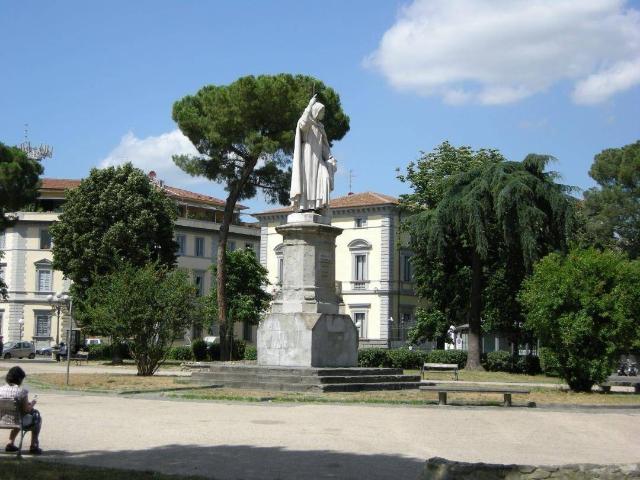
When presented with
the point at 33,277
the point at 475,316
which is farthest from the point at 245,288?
the point at 475,316

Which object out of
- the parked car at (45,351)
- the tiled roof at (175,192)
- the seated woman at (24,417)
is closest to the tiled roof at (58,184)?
the tiled roof at (175,192)

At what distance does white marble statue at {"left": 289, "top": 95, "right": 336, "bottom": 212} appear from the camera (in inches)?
851

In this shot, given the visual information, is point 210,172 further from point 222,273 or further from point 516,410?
point 516,410

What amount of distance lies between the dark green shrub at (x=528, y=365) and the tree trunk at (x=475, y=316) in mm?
1638

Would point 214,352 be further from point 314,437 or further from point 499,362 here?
point 314,437

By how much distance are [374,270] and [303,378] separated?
1664 inches

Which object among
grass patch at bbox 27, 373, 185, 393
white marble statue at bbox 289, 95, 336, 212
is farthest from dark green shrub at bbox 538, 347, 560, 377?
grass patch at bbox 27, 373, 185, 393

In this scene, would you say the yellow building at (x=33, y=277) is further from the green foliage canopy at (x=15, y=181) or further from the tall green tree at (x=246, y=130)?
the tall green tree at (x=246, y=130)

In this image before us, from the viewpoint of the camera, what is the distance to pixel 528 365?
34.9 metres

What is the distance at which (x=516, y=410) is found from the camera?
54.1 ft

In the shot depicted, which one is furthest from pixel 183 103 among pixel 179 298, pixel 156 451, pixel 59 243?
pixel 156 451

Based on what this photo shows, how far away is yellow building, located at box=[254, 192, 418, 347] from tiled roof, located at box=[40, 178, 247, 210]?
1197 centimetres

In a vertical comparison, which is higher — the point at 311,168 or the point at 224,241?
the point at 224,241

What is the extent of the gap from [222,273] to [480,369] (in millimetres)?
12299
